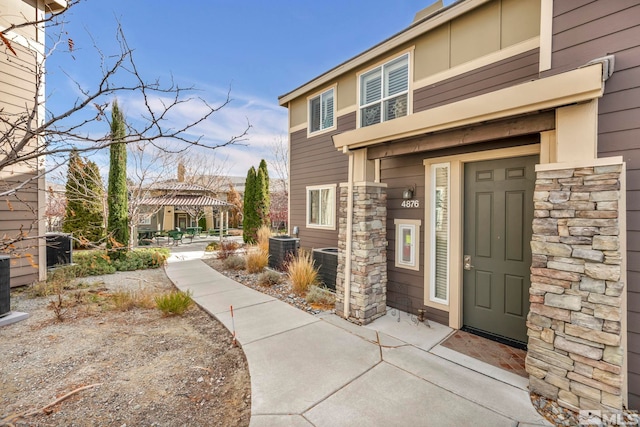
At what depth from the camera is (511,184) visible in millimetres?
3920

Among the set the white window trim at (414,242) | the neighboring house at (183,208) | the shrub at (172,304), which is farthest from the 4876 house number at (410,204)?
the neighboring house at (183,208)

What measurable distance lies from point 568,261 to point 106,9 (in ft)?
15.8

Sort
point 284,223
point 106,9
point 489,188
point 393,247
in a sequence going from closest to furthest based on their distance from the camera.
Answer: point 106,9 → point 489,188 → point 393,247 → point 284,223

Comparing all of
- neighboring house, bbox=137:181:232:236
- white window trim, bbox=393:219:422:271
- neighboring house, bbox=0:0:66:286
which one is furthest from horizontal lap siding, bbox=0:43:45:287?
white window trim, bbox=393:219:422:271

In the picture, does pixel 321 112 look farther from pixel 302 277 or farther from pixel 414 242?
pixel 414 242

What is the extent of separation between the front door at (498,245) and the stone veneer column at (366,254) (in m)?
1.31

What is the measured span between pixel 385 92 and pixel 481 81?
2082mm

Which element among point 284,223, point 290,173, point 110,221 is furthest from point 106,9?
point 284,223

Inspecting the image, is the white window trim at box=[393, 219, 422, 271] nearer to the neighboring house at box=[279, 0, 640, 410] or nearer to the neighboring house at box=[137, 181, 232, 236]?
the neighboring house at box=[279, 0, 640, 410]

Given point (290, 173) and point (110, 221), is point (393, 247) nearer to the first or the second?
point (290, 173)

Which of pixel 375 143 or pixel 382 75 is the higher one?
pixel 382 75

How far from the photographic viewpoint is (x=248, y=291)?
255 inches

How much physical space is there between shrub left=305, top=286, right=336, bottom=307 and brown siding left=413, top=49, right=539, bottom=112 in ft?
13.3

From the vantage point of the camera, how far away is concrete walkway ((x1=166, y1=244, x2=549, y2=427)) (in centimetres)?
261
